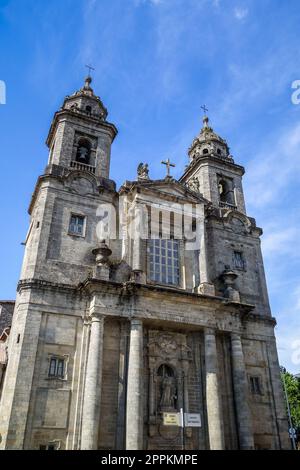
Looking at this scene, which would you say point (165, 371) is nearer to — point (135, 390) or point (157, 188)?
point (135, 390)

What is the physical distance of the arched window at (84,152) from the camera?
23761mm

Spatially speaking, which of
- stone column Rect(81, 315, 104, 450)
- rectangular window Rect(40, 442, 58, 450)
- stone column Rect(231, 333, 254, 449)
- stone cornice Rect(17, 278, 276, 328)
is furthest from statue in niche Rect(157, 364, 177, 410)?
rectangular window Rect(40, 442, 58, 450)

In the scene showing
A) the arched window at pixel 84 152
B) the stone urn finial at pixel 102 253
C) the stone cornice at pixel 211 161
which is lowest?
the stone urn finial at pixel 102 253

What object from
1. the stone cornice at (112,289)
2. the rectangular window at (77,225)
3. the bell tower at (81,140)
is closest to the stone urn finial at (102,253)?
the stone cornice at (112,289)

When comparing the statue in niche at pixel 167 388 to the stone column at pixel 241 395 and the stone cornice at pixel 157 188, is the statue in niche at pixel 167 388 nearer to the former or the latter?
the stone column at pixel 241 395

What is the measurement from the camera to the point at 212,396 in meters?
17.2

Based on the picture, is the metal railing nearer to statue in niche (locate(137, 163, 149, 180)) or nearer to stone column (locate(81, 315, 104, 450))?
statue in niche (locate(137, 163, 149, 180))

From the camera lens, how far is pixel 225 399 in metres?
18.5

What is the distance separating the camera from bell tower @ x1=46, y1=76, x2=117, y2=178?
900 inches

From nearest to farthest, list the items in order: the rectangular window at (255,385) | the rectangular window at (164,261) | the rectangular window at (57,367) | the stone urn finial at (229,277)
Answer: the rectangular window at (57,367), the rectangular window at (255,385), the rectangular window at (164,261), the stone urn finial at (229,277)

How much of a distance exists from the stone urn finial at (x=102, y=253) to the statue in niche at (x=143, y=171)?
18.2ft

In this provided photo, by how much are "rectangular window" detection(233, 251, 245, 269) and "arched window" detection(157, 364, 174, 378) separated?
24.7 ft

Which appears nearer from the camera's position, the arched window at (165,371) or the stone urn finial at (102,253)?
the arched window at (165,371)
